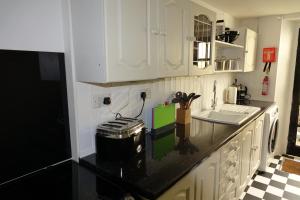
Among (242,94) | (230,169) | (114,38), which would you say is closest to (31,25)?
(114,38)

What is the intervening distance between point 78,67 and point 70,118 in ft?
1.14

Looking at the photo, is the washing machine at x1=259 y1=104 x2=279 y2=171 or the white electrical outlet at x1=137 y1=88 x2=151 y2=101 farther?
the washing machine at x1=259 y1=104 x2=279 y2=171

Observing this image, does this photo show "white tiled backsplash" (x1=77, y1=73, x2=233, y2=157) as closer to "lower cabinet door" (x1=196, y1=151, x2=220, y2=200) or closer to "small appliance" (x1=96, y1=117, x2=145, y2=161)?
"small appliance" (x1=96, y1=117, x2=145, y2=161)

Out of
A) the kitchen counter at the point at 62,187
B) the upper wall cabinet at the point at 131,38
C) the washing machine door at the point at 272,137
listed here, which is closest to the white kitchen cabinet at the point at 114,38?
the upper wall cabinet at the point at 131,38

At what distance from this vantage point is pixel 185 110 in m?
2.05

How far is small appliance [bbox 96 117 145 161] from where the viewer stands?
4.31 feet

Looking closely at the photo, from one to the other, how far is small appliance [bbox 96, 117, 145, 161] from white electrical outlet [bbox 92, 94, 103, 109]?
14 centimetres

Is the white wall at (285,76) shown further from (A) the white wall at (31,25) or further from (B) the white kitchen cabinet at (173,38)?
(A) the white wall at (31,25)

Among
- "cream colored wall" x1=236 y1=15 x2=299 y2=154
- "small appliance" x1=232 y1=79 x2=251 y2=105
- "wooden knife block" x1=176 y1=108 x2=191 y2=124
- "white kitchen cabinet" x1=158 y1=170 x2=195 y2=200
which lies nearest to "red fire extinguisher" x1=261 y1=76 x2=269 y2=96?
"cream colored wall" x1=236 y1=15 x2=299 y2=154

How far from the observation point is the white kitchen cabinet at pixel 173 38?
145 centimetres

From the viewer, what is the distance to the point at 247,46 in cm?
283

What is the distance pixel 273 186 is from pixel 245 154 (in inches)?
29.3

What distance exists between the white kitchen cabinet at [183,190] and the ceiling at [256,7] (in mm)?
1899

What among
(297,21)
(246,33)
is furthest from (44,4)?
(297,21)
